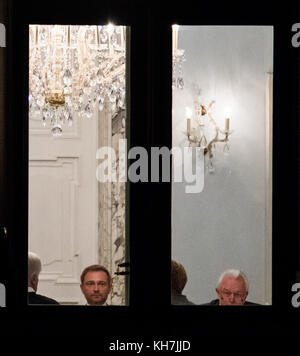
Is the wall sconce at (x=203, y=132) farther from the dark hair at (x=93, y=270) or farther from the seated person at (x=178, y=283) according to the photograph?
the dark hair at (x=93, y=270)

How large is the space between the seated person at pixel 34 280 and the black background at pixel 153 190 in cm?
2

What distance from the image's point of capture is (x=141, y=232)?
479 cm

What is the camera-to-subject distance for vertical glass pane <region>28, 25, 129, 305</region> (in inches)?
187

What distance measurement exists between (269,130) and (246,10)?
42 cm

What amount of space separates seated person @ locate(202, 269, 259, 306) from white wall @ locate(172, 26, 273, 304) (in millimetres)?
22

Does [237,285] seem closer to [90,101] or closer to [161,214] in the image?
[161,214]

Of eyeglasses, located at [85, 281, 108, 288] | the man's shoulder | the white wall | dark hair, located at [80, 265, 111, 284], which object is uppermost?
the white wall

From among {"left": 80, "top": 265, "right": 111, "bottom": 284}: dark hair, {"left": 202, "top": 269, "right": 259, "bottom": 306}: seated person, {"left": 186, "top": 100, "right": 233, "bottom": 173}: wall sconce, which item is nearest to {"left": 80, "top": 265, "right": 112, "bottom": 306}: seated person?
{"left": 80, "top": 265, "right": 111, "bottom": 284}: dark hair

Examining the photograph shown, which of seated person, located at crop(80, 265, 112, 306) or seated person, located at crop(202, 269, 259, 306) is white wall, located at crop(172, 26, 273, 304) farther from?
seated person, located at crop(80, 265, 112, 306)

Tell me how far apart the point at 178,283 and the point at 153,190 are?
0.33 metres

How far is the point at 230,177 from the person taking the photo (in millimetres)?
4781

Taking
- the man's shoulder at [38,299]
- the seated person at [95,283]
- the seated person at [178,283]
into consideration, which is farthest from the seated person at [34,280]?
the seated person at [178,283]

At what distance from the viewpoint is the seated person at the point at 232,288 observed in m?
4.78
